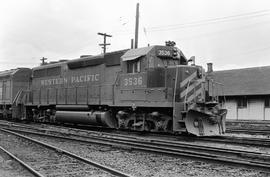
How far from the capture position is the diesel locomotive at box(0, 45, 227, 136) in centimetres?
1253

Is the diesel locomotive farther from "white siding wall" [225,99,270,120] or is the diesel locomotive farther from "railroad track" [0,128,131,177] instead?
"white siding wall" [225,99,270,120]

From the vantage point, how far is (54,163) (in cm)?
782

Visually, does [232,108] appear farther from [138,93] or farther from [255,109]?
[138,93]

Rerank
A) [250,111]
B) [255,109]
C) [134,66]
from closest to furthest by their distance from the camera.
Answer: [134,66] < [255,109] < [250,111]

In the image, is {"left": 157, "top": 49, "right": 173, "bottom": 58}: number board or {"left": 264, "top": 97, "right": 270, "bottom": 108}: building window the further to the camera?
{"left": 264, "top": 97, "right": 270, "bottom": 108}: building window

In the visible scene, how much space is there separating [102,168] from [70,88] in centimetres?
1163

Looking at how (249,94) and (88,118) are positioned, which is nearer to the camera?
(88,118)

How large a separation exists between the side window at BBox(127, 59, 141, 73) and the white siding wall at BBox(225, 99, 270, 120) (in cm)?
1980

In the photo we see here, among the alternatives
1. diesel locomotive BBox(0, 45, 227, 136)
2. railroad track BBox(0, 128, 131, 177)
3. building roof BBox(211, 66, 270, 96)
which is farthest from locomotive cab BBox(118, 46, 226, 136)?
building roof BBox(211, 66, 270, 96)

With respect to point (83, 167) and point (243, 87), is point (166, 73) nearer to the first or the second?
point (83, 167)

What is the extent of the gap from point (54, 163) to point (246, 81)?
93.3 ft

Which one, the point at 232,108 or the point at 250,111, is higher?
the point at 232,108

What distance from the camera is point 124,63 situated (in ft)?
47.6

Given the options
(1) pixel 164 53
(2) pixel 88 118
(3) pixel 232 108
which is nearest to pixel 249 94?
(3) pixel 232 108
